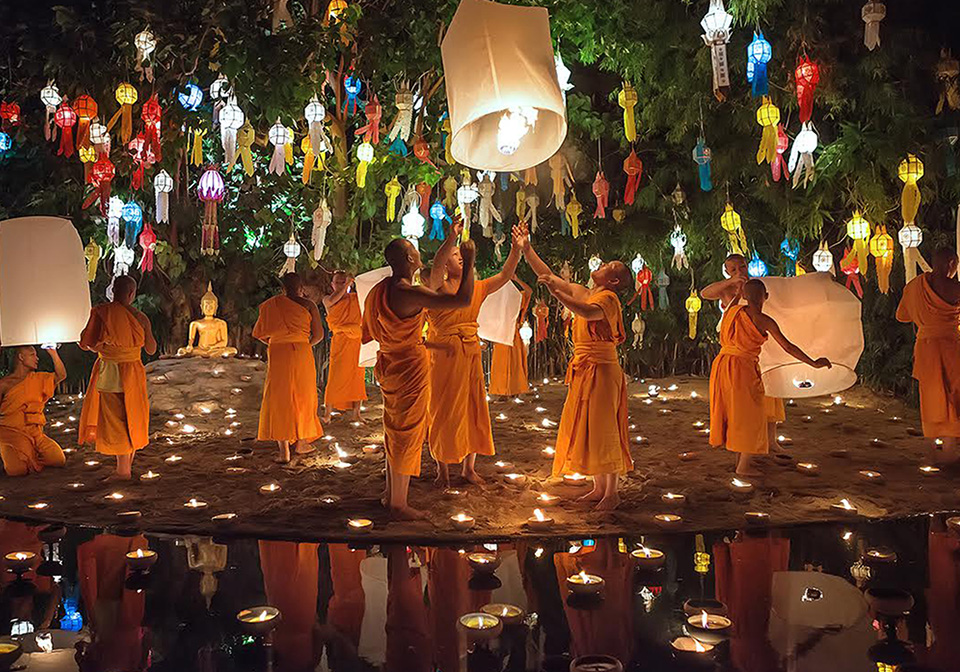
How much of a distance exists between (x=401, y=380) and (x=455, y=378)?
0.77m

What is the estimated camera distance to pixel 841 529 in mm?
4035

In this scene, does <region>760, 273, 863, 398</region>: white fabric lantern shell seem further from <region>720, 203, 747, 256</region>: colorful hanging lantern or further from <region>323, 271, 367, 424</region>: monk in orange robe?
<region>323, 271, 367, 424</region>: monk in orange robe

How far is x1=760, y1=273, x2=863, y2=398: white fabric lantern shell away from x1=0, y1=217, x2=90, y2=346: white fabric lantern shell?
4.54 m

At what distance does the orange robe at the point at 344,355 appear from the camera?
799 cm

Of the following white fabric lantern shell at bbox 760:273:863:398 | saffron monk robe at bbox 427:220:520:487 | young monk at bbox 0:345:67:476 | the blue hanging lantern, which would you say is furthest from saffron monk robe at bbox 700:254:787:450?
young monk at bbox 0:345:67:476

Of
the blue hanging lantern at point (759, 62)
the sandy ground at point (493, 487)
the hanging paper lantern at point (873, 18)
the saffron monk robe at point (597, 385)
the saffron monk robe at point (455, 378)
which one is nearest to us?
the sandy ground at point (493, 487)

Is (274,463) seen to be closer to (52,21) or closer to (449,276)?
(449,276)

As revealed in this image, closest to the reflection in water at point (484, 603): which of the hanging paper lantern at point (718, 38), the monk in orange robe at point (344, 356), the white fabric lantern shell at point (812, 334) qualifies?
the white fabric lantern shell at point (812, 334)

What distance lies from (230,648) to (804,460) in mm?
4712

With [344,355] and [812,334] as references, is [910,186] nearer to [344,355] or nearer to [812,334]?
[812,334]

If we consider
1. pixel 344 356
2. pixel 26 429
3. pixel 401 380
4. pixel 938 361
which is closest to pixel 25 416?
pixel 26 429

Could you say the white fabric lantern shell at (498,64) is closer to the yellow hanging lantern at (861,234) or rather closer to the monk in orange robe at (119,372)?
the monk in orange robe at (119,372)

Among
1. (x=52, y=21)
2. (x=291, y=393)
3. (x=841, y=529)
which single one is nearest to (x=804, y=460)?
(x=841, y=529)

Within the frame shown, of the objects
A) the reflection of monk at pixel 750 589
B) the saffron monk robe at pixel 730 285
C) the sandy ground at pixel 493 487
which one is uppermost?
the saffron monk robe at pixel 730 285
